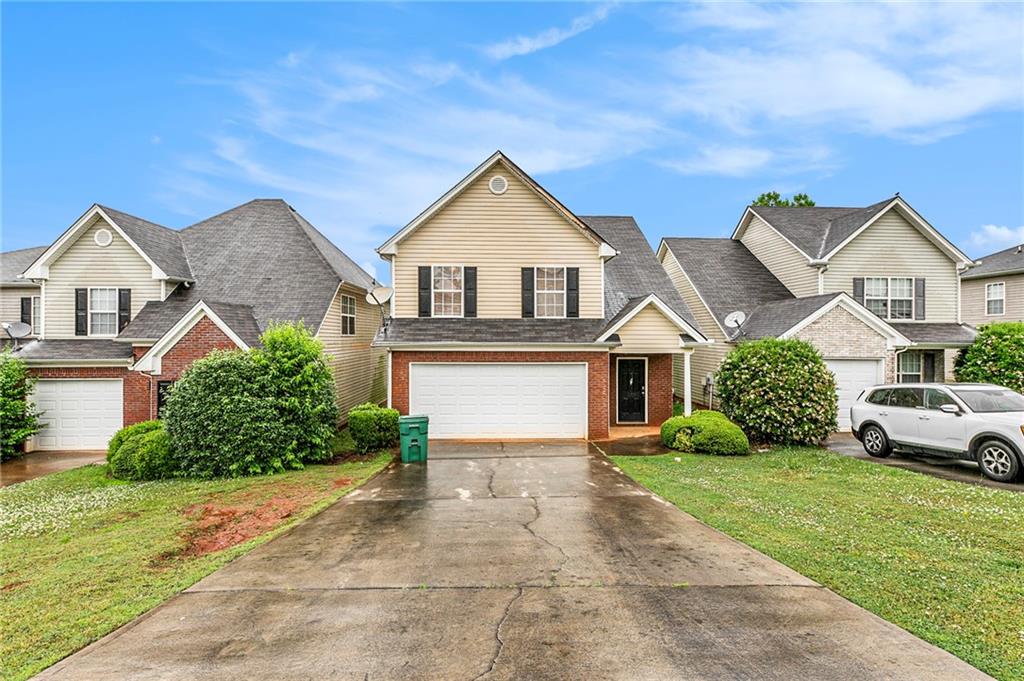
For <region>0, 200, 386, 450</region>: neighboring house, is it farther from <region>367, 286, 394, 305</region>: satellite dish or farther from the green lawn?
the green lawn

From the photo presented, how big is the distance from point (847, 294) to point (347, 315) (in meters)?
18.1

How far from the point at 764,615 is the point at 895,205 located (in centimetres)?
2118

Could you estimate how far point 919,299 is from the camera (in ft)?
68.8

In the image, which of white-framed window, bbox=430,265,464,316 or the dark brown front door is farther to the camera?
the dark brown front door

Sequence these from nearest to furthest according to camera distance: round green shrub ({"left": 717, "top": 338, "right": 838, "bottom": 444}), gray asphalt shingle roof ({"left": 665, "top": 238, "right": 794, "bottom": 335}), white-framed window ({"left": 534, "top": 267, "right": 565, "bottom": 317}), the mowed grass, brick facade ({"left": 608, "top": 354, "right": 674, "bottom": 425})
A: the mowed grass → round green shrub ({"left": 717, "top": 338, "right": 838, "bottom": 444}) → white-framed window ({"left": 534, "top": 267, "right": 565, "bottom": 317}) → brick facade ({"left": 608, "top": 354, "right": 674, "bottom": 425}) → gray asphalt shingle roof ({"left": 665, "top": 238, "right": 794, "bottom": 335})

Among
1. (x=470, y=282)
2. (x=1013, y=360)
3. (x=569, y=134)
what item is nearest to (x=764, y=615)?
(x=470, y=282)

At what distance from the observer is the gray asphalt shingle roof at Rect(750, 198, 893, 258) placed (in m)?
21.0

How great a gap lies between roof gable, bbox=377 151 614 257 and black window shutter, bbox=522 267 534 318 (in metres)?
2.20

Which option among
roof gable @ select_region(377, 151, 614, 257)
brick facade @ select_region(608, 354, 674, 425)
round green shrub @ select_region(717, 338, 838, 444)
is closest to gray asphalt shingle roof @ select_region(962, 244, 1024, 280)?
round green shrub @ select_region(717, 338, 838, 444)

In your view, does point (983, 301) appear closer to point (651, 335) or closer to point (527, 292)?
point (651, 335)

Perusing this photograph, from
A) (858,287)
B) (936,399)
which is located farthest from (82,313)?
(858,287)

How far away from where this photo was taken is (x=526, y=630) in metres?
5.08

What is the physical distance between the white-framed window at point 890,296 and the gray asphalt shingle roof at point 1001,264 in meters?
8.20

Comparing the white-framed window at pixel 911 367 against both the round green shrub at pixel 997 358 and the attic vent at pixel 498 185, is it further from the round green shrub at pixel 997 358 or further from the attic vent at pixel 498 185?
the attic vent at pixel 498 185
